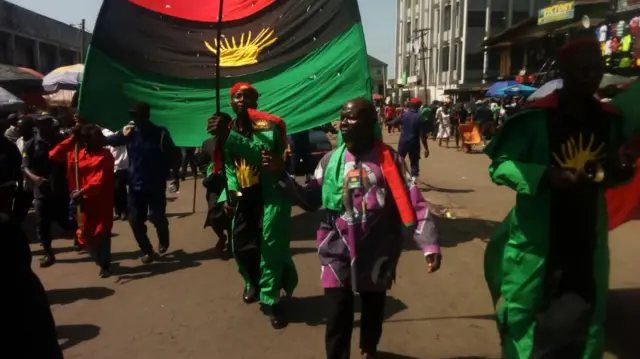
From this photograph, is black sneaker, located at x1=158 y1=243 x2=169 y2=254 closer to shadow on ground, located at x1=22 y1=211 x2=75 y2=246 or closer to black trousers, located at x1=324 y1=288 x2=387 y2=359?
shadow on ground, located at x1=22 y1=211 x2=75 y2=246

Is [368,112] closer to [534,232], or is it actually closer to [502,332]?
[534,232]

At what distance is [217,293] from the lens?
5566mm

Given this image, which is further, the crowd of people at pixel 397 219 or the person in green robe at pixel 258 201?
the person in green robe at pixel 258 201

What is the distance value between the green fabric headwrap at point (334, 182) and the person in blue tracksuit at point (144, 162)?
11.0ft

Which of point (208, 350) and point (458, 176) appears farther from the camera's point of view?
point (458, 176)

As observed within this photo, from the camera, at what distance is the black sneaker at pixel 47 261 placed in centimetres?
674

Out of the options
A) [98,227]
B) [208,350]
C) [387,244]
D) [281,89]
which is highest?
[281,89]

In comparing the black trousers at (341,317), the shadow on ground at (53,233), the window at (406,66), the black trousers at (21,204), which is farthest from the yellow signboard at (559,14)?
the window at (406,66)

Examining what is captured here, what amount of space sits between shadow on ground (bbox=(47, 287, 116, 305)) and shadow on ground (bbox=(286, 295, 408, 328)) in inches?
71.1

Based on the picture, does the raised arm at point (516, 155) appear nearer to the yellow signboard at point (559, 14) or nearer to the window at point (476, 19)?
the yellow signboard at point (559, 14)

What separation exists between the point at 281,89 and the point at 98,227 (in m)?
2.40

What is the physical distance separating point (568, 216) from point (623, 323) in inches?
83.5

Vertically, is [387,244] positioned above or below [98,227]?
above

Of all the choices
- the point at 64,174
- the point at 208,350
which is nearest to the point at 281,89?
the point at 64,174
